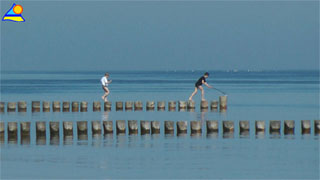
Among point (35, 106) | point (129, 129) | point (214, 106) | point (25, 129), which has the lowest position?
point (35, 106)

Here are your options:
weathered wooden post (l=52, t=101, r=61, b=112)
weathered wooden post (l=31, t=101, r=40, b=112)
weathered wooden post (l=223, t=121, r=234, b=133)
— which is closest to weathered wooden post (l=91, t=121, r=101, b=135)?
weathered wooden post (l=223, t=121, r=234, b=133)

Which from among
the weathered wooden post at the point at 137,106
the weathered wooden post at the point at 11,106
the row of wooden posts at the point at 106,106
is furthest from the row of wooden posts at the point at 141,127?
the weathered wooden post at the point at 11,106

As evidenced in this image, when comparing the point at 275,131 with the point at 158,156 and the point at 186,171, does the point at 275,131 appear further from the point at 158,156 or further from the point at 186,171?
the point at 186,171

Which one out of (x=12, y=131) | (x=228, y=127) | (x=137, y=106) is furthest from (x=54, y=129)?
(x=137, y=106)

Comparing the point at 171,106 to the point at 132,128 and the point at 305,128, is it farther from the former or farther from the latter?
the point at 305,128

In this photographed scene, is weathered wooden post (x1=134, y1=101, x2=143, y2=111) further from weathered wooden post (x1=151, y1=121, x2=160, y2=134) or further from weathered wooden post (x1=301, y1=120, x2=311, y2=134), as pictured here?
weathered wooden post (x1=301, y1=120, x2=311, y2=134)

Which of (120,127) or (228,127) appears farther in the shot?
(228,127)

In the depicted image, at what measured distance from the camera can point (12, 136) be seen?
29.9 metres

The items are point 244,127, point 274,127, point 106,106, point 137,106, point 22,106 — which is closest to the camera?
point 244,127

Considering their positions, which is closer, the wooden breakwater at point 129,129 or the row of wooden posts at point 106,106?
the wooden breakwater at point 129,129

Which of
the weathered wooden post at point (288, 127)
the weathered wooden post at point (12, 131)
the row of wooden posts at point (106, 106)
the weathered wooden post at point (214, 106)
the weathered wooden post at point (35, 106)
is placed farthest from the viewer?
the weathered wooden post at point (35, 106)

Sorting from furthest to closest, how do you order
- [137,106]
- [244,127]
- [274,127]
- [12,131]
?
1. [137,106]
2. [274,127]
3. [244,127]
4. [12,131]

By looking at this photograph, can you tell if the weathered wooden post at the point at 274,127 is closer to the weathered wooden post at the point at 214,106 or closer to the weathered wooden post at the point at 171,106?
the weathered wooden post at the point at 214,106

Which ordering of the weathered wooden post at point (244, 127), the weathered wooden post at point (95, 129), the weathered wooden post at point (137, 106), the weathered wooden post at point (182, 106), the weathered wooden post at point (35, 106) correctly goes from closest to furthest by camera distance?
the weathered wooden post at point (95, 129)
the weathered wooden post at point (244, 127)
the weathered wooden post at point (182, 106)
the weathered wooden post at point (137, 106)
the weathered wooden post at point (35, 106)
